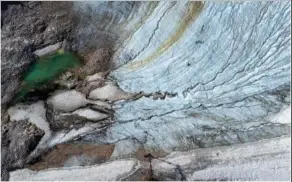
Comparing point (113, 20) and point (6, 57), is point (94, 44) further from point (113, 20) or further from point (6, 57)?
point (6, 57)

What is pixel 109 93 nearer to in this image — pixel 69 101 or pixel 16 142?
pixel 69 101

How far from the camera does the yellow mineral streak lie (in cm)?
1029

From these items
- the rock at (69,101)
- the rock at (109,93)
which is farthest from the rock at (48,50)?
the rock at (109,93)

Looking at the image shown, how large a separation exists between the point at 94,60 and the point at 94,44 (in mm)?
418

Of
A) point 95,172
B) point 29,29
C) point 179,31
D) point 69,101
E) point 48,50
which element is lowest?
point 95,172

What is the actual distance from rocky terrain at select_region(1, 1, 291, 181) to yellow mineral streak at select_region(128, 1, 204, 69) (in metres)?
0.02

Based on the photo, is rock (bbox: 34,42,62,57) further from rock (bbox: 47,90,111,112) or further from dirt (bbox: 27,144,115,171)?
dirt (bbox: 27,144,115,171)

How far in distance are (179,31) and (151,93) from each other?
1.48 metres

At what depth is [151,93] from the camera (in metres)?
10.3

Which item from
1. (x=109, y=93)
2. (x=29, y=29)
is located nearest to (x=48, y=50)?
(x=29, y=29)

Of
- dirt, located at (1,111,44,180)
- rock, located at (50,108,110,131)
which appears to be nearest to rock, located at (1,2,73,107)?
dirt, located at (1,111,44,180)

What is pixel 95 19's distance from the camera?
11148 millimetres

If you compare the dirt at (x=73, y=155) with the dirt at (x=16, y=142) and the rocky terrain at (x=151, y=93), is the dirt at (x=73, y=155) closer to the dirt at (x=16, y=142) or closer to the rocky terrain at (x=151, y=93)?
the rocky terrain at (x=151, y=93)

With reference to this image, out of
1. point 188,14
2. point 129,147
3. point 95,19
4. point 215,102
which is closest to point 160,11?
point 188,14
